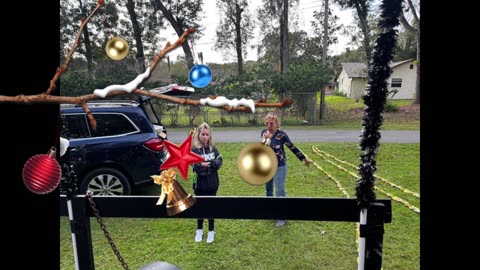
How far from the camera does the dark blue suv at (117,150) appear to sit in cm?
288

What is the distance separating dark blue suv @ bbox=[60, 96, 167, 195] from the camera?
2885 millimetres

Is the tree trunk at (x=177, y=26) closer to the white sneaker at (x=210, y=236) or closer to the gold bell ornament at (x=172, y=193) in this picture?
the gold bell ornament at (x=172, y=193)

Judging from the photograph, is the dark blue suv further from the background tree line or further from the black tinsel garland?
the black tinsel garland

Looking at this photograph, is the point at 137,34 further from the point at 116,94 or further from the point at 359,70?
the point at 359,70

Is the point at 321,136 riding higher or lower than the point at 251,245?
higher

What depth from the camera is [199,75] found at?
1.86 feet

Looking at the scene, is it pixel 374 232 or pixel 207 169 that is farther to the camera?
pixel 207 169

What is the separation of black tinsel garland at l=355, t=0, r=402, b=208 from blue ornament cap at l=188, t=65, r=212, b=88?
48 centimetres

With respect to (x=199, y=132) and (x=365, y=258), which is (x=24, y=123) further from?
(x=199, y=132)

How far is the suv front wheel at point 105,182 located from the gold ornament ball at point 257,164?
2.64 metres

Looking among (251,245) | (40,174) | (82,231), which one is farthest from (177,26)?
(251,245)

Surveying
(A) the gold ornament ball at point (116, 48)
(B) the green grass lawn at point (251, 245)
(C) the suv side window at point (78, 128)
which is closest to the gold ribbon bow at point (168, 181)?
(A) the gold ornament ball at point (116, 48)

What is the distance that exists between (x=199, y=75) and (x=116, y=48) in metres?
0.21
